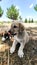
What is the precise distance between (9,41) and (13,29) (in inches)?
36.3

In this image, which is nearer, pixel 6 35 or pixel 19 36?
pixel 19 36

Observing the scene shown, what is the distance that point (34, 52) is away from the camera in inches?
212

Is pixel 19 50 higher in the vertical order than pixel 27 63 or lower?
higher

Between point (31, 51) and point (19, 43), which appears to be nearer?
point (19, 43)

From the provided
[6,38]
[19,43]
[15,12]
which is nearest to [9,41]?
[6,38]

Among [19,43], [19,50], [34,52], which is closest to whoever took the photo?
[19,50]

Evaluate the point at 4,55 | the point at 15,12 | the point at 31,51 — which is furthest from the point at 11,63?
the point at 15,12

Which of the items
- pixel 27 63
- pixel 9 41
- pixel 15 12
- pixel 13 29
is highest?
pixel 13 29

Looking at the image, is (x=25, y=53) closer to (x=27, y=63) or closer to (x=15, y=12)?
(x=27, y=63)

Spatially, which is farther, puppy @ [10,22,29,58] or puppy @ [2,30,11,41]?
puppy @ [2,30,11,41]

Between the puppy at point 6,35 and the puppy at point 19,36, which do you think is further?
the puppy at point 6,35

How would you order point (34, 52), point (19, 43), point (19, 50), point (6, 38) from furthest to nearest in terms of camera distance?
point (6, 38) → point (34, 52) → point (19, 43) → point (19, 50)

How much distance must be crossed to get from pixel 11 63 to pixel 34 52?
29.1 inches

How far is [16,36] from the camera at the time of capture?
4.96 meters
